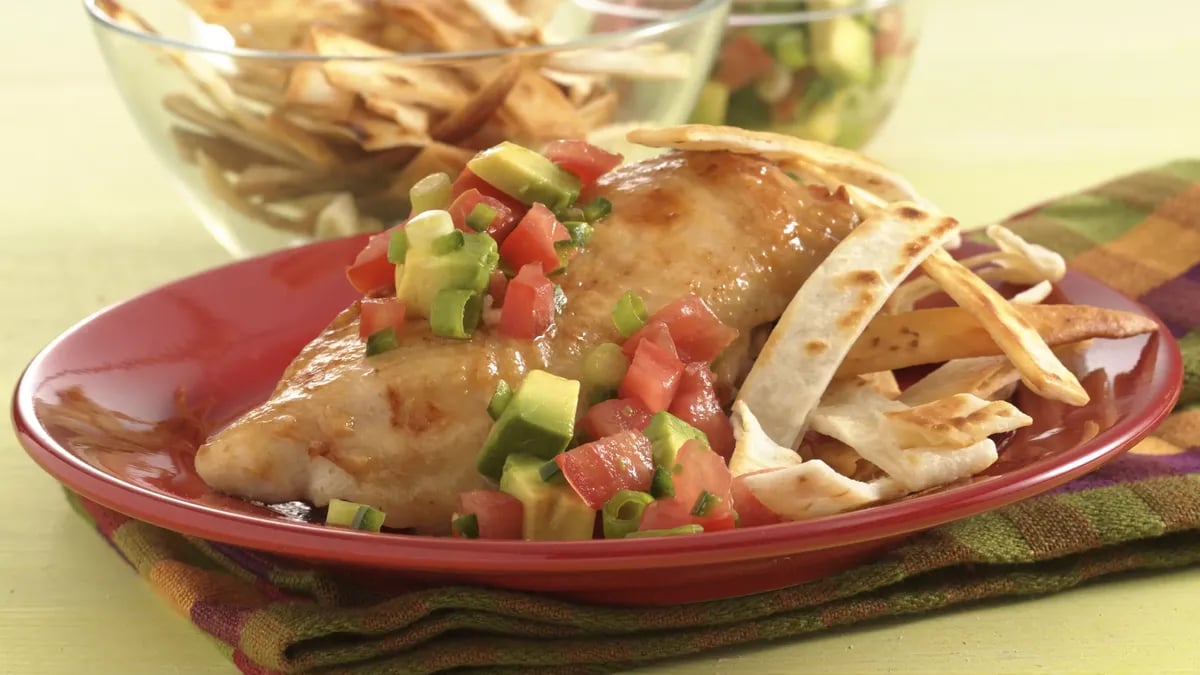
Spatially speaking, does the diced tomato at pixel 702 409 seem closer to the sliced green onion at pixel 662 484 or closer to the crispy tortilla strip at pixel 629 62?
the sliced green onion at pixel 662 484

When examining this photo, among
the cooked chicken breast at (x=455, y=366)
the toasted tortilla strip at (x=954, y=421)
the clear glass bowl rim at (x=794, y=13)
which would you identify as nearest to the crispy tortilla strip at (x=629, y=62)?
the clear glass bowl rim at (x=794, y=13)

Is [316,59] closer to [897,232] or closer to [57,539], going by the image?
[57,539]

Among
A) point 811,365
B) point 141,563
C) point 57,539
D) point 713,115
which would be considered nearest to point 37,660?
point 141,563

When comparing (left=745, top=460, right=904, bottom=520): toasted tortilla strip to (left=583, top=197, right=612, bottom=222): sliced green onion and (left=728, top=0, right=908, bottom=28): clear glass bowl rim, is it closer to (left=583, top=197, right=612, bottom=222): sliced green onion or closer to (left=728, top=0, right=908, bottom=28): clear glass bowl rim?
(left=583, top=197, right=612, bottom=222): sliced green onion

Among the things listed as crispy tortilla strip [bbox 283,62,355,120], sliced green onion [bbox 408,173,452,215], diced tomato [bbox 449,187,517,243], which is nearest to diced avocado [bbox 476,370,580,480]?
diced tomato [bbox 449,187,517,243]

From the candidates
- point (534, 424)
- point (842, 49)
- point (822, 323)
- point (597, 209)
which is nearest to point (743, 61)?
point (842, 49)

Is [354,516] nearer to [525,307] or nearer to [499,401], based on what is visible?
[499,401]
